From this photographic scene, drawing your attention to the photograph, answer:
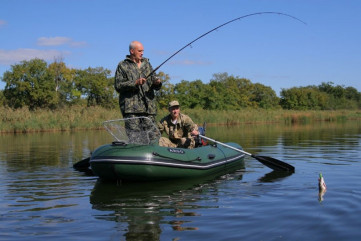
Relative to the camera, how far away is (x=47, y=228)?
163 inches

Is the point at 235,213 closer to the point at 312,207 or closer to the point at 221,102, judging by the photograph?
the point at 312,207

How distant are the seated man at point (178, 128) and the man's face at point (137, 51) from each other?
112 cm

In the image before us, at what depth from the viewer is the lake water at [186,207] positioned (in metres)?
3.94

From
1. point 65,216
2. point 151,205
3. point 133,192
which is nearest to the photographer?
point 65,216

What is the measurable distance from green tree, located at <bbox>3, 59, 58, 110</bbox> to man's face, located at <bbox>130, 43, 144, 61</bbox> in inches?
1364

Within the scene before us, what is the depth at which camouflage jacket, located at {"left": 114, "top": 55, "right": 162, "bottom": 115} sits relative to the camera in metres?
6.77

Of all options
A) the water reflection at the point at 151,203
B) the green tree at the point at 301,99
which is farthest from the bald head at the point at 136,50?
the green tree at the point at 301,99

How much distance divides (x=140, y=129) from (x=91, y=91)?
39648 millimetres

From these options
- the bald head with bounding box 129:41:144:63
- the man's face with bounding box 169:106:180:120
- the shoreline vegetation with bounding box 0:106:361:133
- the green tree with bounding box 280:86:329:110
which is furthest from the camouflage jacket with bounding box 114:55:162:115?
the green tree with bounding box 280:86:329:110

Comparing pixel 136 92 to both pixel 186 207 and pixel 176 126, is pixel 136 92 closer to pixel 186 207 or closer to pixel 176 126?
pixel 176 126

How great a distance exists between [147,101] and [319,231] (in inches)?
146

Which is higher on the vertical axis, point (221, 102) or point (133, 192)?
point (221, 102)

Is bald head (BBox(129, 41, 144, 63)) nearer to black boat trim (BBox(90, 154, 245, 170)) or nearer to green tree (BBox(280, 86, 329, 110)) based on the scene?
black boat trim (BBox(90, 154, 245, 170))

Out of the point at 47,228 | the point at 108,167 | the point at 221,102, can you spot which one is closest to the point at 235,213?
the point at 47,228
